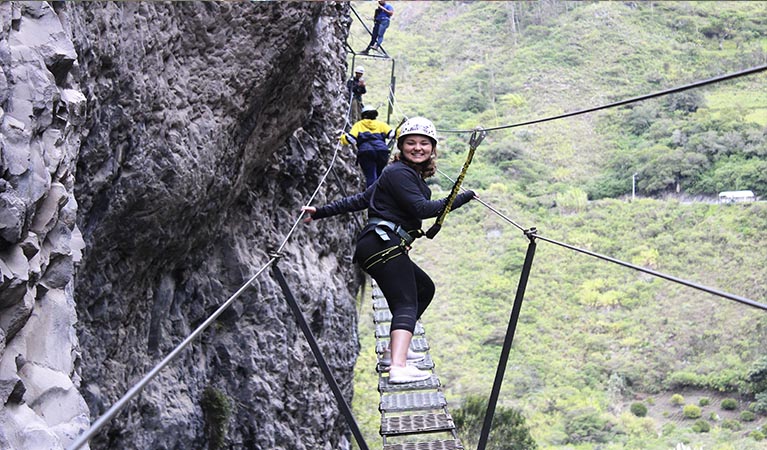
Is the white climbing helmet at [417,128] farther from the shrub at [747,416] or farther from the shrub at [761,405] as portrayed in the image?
the shrub at [761,405]

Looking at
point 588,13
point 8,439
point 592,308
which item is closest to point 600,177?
point 592,308

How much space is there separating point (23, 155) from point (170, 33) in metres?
2.39

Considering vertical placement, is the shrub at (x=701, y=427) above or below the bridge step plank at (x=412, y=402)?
below

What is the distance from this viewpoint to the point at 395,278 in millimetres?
4051

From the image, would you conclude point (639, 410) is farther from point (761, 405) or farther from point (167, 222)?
point (167, 222)

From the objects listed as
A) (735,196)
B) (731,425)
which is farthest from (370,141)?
(735,196)

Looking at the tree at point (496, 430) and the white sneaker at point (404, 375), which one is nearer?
the white sneaker at point (404, 375)

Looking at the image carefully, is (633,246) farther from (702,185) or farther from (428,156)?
(428,156)

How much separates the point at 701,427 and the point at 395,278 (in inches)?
1227

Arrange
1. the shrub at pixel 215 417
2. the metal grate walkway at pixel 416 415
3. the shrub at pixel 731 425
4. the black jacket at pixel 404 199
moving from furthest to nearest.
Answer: the shrub at pixel 731 425 < the shrub at pixel 215 417 < the metal grate walkway at pixel 416 415 < the black jacket at pixel 404 199

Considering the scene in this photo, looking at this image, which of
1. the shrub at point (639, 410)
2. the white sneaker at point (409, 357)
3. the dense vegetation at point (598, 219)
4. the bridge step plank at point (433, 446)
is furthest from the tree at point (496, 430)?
the bridge step plank at point (433, 446)

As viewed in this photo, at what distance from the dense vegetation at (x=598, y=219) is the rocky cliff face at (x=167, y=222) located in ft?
46.7

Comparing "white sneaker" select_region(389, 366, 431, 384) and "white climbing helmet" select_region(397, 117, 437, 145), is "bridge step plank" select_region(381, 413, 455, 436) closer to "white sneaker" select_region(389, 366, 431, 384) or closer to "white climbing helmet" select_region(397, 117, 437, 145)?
"white sneaker" select_region(389, 366, 431, 384)

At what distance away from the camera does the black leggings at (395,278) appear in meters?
4.03
